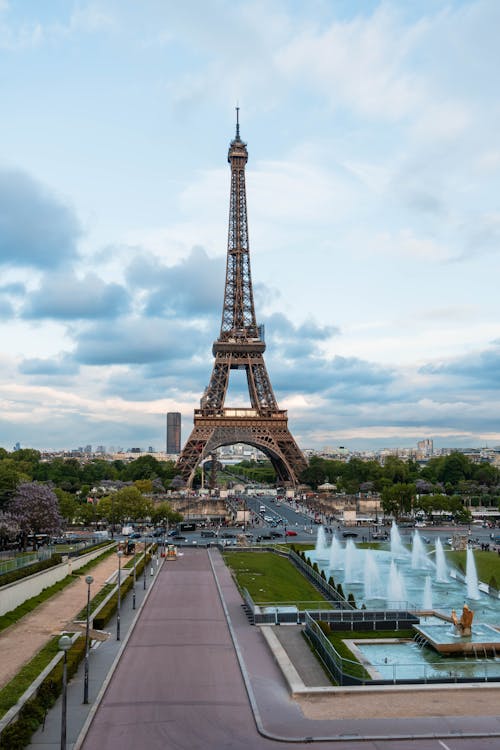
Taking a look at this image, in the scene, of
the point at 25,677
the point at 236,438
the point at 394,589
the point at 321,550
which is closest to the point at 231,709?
the point at 25,677

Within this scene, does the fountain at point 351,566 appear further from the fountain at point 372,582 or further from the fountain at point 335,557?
the fountain at point 372,582

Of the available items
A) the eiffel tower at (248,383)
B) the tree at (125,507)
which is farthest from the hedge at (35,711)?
the eiffel tower at (248,383)

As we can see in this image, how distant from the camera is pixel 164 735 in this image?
18.4 metres

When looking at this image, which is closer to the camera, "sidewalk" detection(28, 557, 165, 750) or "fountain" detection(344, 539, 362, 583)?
"sidewalk" detection(28, 557, 165, 750)

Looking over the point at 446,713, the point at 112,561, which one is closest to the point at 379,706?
the point at 446,713

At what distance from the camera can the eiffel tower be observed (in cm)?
11156

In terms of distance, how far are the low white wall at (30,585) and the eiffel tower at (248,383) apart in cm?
6213

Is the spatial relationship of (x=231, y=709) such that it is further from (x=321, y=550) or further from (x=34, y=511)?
(x=321, y=550)

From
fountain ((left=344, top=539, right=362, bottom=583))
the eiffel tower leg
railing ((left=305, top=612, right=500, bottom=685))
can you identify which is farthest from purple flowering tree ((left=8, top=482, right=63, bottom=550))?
the eiffel tower leg

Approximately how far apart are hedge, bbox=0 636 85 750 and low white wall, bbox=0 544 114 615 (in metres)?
9.40

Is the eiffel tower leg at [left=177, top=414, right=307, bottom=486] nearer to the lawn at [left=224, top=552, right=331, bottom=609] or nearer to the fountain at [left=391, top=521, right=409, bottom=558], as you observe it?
the fountain at [left=391, top=521, right=409, bottom=558]

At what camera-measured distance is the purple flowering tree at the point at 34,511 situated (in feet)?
176

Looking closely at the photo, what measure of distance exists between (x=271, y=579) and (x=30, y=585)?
54.9 feet

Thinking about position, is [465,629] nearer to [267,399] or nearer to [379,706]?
[379,706]
